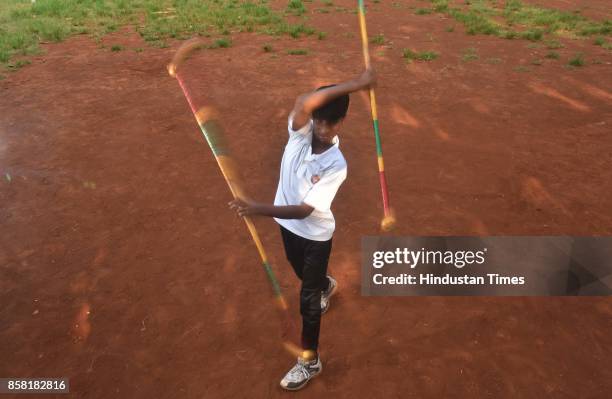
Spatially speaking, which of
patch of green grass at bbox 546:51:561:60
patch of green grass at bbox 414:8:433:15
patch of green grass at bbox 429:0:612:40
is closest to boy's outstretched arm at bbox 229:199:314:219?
patch of green grass at bbox 546:51:561:60

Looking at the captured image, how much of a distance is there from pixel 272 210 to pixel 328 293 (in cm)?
159

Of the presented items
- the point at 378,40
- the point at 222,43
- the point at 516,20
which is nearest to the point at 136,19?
the point at 222,43

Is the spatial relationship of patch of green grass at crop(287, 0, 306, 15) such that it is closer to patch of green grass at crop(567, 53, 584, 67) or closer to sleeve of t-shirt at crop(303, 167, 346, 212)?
patch of green grass at crop(567, 53, 584, 67)

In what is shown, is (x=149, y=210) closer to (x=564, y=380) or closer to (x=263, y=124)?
(x=263, y=124)

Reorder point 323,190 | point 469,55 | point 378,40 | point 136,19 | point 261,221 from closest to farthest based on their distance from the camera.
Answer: point 323,190, point 261,221, point 469,55, point 378,40, point 136,19

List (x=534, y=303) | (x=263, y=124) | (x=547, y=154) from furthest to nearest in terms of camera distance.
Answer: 1. (x=263, y=124)
2. (x=547, y=154)
3. (x=534, y=303)

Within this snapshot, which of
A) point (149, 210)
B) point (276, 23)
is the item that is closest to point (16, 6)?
point (276, 23)

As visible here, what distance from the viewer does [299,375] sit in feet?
9.71

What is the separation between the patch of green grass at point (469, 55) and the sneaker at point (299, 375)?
8.61m

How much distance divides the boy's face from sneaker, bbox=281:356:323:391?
151 cm

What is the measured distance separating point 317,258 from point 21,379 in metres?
2.34

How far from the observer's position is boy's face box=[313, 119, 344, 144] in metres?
2.35

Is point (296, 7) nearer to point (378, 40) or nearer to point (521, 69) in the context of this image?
point (378, 40)

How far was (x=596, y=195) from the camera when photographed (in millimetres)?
5141
